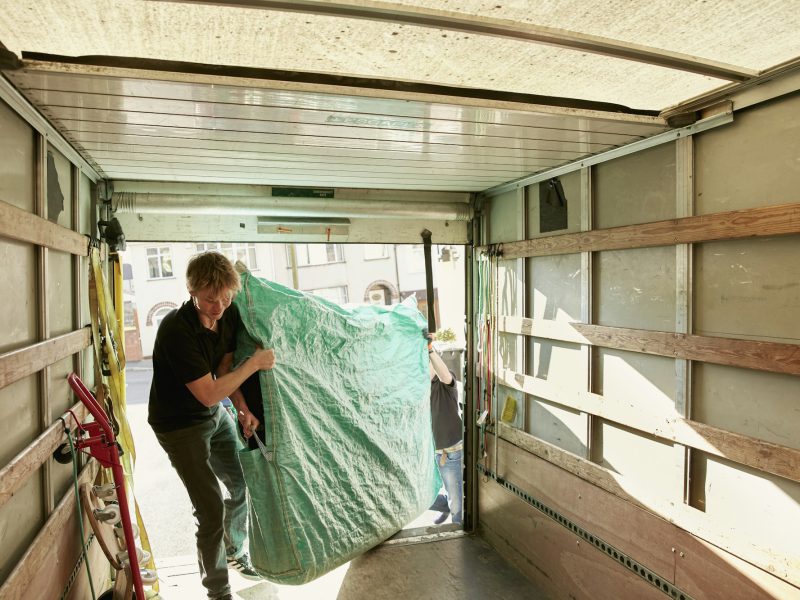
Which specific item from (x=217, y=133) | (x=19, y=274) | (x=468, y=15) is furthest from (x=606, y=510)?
(x=19, y=274)

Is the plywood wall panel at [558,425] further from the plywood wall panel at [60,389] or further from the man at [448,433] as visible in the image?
the plywood wall panel at [60,389]

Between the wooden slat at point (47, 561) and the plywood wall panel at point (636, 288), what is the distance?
2.57 meters

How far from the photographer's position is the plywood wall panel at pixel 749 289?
176 cm

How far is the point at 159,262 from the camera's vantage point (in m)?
13.6

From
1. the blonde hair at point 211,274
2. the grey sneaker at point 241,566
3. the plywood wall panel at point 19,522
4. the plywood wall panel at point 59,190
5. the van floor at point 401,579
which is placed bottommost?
the van floor at point 401,579

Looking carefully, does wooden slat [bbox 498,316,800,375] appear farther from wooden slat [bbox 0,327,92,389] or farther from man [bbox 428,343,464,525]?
Answer: wooden slat [bbox 0,327,92,389]

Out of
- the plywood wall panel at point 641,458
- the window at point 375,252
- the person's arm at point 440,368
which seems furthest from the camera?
the window at point 375,252

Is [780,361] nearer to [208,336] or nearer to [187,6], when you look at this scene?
[187,6]

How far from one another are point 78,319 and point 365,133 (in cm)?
169

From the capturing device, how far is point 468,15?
131 centimetres

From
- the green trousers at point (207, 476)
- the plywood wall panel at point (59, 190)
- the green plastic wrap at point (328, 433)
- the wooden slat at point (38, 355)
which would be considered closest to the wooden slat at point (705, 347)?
the green plastic wrap at point (328, 433)

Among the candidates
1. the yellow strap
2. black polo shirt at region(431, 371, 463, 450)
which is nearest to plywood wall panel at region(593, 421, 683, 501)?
black polo shirt at region(431, 371, 463, 450)

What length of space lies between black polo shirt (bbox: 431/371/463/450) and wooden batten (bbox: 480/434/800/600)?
0.32 metres

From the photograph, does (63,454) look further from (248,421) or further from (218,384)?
(248,421)
